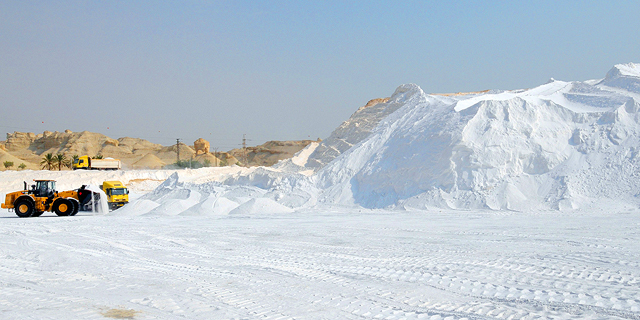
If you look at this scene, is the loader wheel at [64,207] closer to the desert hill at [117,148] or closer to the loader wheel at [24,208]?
the loader wheel at [24,208]

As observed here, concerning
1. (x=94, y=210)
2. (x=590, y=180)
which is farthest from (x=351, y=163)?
(x=94, y=210)

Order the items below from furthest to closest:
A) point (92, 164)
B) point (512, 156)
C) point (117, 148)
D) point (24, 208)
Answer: point (117, 148) < point (92, 164) < point (24, 208) < point (512, 156)

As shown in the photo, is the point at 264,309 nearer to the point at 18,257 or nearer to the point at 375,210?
the point at 18,257

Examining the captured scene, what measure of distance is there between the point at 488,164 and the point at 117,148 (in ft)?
264

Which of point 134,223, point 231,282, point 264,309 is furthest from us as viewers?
point 134,223

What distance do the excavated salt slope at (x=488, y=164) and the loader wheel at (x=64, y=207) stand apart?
250 centimetres

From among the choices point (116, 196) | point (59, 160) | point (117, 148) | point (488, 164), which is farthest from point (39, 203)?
point (117, 148)

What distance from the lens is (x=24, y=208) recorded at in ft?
53.7

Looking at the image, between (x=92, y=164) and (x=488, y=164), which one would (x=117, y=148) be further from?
(x=488, y=164)

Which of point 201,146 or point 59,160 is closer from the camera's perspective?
point 59,160

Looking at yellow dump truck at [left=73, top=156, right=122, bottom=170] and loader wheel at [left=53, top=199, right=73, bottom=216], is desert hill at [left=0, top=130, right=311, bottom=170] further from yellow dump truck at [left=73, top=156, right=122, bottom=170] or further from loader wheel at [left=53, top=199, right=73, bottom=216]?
loader wheel at [left=53, top=199, right=73, bottom=216]

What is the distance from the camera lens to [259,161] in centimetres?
8294

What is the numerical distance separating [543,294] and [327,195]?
12.5 metres

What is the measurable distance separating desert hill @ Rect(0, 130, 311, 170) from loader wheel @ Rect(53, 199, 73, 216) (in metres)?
60.4
